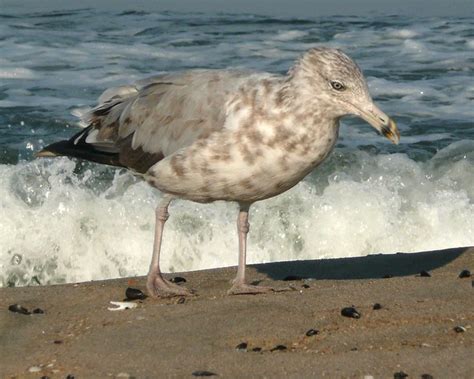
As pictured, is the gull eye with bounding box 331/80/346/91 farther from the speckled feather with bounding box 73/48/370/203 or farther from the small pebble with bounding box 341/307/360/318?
the small pebble with bounding box 341/307/360/318

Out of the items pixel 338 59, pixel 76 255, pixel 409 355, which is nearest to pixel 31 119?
pixel 76 255

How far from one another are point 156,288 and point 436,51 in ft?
32.1

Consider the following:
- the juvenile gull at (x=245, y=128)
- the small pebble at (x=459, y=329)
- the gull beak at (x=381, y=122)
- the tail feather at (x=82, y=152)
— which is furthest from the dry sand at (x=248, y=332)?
the gull beak at (x=381, y=122)

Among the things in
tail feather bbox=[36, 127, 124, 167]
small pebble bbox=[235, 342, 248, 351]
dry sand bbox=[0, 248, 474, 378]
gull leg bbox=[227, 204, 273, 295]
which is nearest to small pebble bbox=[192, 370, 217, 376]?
dry sand bbox=[0, 248, 474, 378]

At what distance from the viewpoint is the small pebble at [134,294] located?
711cm

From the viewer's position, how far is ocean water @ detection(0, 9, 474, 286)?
→ 32.4ft

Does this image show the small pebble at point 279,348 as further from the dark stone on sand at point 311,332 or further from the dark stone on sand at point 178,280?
the dark stone on sand at point 178,280

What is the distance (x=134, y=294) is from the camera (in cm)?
715

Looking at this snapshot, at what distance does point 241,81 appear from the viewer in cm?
692

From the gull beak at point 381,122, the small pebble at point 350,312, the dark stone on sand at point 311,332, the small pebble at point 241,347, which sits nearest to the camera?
the small pebble at point 241,347

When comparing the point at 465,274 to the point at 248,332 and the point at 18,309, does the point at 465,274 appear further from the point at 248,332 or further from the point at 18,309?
the point at 18,309

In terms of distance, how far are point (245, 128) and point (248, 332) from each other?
1182 millimetres

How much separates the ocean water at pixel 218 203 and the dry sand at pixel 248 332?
91.0 inches

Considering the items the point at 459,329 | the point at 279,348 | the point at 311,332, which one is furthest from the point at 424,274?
the point at 279,348
